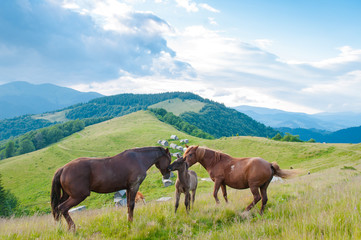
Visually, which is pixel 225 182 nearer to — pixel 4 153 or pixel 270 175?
pixel 270 175

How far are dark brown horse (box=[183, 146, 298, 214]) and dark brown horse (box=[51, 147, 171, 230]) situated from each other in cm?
206

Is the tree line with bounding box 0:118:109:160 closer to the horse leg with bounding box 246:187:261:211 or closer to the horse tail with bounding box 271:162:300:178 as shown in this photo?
the horse leg with bounding box 246:187:261:211

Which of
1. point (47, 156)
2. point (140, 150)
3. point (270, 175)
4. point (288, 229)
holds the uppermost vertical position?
point (140, 150)

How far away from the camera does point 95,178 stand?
614cm

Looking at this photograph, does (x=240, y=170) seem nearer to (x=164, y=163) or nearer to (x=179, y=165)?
(x=179, y=165)

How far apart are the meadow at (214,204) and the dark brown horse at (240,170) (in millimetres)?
716

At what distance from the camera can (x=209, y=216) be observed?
6.61 metres

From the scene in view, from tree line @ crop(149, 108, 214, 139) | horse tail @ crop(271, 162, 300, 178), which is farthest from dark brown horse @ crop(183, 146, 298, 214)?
tree line @ crop(149, 108, 214, 139)

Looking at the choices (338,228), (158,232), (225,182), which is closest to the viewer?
(338,228)

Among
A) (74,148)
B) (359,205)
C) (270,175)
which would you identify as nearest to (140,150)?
(270,175)

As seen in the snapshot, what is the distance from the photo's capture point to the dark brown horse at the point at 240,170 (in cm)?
724

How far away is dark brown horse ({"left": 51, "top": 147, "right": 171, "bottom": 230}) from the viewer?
5.82 meters

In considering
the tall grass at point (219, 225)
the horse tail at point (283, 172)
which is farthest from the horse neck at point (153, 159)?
the horse tail at point (283, 172)

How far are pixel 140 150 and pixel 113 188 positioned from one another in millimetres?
1451
